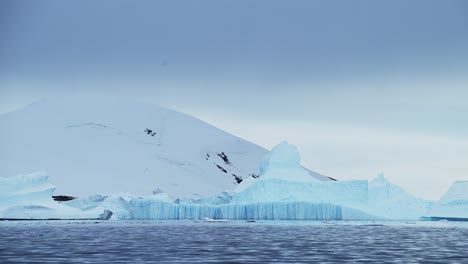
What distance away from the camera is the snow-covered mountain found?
90.8 meters

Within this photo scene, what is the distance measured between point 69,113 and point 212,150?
2217 cm


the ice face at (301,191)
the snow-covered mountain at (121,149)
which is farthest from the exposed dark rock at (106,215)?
the snow-covered mountain at (121,149)

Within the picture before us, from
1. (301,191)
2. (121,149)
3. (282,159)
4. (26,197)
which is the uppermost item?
(121,149)

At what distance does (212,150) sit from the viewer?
368 ft

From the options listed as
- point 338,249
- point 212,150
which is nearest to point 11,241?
point 338,249

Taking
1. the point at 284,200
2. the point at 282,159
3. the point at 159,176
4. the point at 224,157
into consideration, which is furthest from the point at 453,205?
the point at 224,157

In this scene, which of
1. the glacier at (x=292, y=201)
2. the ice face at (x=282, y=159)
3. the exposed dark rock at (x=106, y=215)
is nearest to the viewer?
the glacier at (x=292, y=201)

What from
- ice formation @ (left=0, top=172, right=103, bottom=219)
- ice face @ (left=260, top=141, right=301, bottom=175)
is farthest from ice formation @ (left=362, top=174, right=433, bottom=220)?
ice formation @ (left=0, top=172, right=103, bottom=219)

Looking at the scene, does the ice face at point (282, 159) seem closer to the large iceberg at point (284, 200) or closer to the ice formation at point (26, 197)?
the large iceberg at point (284, 200)

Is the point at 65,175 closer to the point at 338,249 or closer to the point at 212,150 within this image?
the point at 212,150

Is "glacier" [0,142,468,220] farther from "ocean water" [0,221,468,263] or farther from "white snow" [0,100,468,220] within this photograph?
"ocean water" [0,221,468,263]

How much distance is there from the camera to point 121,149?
104688 millimetres

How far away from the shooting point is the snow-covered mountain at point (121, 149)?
90.8m

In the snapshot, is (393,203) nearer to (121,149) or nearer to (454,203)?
(454,203)
